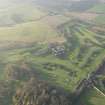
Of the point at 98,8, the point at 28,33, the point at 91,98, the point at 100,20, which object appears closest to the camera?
the point at 91,98

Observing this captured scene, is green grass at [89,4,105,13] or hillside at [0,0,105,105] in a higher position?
hillside at [0,0,105,105]

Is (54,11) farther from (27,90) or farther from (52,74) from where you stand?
(27,90)

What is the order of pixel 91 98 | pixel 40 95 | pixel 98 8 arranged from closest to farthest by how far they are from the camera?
pixel 40 95, pixel 91 98, pixel 98 8

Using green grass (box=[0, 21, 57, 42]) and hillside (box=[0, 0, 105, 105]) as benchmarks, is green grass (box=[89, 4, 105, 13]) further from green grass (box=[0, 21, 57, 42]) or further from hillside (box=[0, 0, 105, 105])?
green grass (box=[0, 21, 57, 42])

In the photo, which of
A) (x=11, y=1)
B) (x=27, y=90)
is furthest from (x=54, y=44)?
(x=11, y=1)

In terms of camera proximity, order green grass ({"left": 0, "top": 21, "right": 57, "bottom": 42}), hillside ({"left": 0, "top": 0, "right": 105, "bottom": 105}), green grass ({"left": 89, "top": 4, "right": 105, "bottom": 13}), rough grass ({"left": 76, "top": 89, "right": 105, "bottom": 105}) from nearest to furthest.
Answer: rough grass ({"left": 76, "top": 89, "right": 105, "bottom": 105}) < hillside ({"left": 0, "top": 0, "right": 105, "bottom": 105}) < green grass ({"left": 0, "top": 21, "right": 57, "bottom": 42}) < green grass ({"left": 89, "top": 4, "right": 105, "bottom": 13})

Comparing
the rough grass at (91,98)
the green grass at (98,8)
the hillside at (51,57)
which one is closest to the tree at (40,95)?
the hillside at (51,57)

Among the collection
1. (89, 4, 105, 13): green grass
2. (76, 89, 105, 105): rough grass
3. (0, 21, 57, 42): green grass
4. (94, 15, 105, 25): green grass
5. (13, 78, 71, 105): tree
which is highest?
(13, 78, 71, 105): tree

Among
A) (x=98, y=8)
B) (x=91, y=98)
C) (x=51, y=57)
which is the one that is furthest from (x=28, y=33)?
(x=98, y=8)

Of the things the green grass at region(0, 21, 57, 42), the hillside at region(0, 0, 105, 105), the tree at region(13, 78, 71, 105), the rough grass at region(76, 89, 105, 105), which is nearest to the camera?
the tree at region(13, 78, 71, 105)

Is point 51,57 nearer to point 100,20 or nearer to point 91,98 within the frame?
point 91,98

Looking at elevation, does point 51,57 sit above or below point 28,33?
above

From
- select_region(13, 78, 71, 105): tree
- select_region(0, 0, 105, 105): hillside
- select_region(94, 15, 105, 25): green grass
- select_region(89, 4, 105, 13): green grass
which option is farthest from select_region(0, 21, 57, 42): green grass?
select_region(89, 4, 105, 13): green grass
